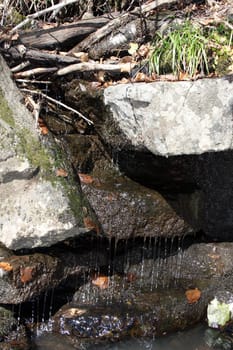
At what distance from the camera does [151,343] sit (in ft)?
16.5

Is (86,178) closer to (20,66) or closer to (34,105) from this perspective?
(34,105)

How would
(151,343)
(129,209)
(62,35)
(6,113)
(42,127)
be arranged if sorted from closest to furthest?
(6,113) → (151,343) → (42,127) → (129,209) → (62,35)

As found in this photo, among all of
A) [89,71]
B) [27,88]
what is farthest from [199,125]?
[27,88]

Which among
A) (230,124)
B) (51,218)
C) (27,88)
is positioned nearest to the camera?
(230,124)

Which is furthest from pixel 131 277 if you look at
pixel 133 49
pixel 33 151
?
pixel 133 49

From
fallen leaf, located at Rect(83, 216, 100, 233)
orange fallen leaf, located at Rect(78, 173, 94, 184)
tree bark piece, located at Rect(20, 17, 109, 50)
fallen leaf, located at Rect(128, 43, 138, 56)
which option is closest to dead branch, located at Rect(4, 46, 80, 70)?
tree bark piece, located at Rect(20, 17, 109, 50)

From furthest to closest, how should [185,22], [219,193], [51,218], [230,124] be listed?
[219,193] < [185,22] < [51,218] < [230,124]

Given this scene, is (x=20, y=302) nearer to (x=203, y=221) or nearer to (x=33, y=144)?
(x=33, y=144)

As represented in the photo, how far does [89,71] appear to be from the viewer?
208 inches

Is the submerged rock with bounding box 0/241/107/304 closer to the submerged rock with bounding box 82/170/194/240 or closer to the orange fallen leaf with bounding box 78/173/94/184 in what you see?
the submerged rock with bounding box 82/170/194/240

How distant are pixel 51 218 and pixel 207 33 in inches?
95.0

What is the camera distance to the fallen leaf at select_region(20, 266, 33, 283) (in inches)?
185

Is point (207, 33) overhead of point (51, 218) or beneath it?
overhead

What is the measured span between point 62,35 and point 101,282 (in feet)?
9.23
